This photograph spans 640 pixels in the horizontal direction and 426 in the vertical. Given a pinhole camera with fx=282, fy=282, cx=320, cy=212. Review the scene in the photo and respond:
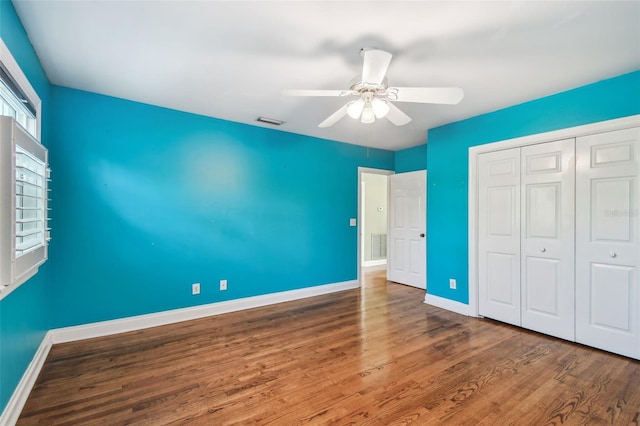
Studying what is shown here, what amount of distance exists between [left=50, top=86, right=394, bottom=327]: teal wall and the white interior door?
1180 millimetres

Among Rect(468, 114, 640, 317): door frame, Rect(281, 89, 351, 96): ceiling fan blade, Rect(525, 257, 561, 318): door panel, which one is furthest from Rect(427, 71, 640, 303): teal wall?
Rect(281, 89, 351, 96): ceiling fan blade

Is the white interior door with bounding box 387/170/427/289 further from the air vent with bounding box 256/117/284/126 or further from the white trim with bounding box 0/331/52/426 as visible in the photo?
the white trim with bounding box 0/331/52/426

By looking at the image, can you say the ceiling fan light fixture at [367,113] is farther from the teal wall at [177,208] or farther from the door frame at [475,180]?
the teal wall at [177,208]

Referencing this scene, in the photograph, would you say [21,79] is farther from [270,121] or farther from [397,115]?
[397,115]

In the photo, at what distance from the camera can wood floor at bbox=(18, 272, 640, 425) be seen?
5.74ft

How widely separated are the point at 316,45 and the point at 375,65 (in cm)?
51

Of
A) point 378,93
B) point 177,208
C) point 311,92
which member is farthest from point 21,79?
point 378,93

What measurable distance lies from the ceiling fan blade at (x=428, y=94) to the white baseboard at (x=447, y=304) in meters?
2.65

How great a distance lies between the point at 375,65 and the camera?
1725 mm

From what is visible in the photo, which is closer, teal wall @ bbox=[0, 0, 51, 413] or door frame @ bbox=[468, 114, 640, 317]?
teal wall @ bbox=[0, 0, 51, 413]

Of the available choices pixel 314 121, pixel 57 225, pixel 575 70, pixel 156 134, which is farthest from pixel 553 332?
pixel 57 225

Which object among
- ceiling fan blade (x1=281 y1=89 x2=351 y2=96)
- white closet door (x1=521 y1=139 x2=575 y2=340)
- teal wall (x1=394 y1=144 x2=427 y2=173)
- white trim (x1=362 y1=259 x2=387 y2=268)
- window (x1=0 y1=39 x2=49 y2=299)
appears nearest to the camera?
window (x1=0 y1=39 x2=49 y2=299)

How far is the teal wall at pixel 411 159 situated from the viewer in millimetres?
4773

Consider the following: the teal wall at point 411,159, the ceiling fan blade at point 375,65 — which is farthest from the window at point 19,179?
the teal wall at point 411,159
